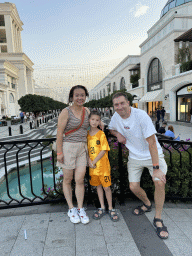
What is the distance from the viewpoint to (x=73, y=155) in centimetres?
244

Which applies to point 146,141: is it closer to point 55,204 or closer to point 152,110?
point 55,204

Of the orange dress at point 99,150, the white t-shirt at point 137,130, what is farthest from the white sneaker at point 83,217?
the white t-shirt at point 137,130

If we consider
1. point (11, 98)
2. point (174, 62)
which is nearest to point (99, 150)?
point (174, 62)

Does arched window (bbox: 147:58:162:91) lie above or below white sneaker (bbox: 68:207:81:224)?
above

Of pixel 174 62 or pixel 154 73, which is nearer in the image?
pixel 174 62

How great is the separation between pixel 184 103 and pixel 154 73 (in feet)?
31.8

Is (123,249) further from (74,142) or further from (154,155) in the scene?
(74,142)

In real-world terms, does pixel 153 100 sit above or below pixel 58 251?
above

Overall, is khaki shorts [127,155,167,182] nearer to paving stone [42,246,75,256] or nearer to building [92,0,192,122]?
paving stone [42,246,75,256]

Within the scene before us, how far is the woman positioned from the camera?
2.38 metres

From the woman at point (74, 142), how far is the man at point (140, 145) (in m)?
0.51

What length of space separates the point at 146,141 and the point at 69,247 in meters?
1.64

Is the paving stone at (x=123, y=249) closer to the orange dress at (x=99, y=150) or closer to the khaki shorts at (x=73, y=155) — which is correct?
the orange dress at (x=99, y=150)

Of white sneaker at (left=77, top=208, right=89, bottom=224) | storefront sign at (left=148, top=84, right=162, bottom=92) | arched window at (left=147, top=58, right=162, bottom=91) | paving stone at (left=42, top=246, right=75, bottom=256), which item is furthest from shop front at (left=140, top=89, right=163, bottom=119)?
paving stone at (left=42, top=246, right=75, bottom=256)
